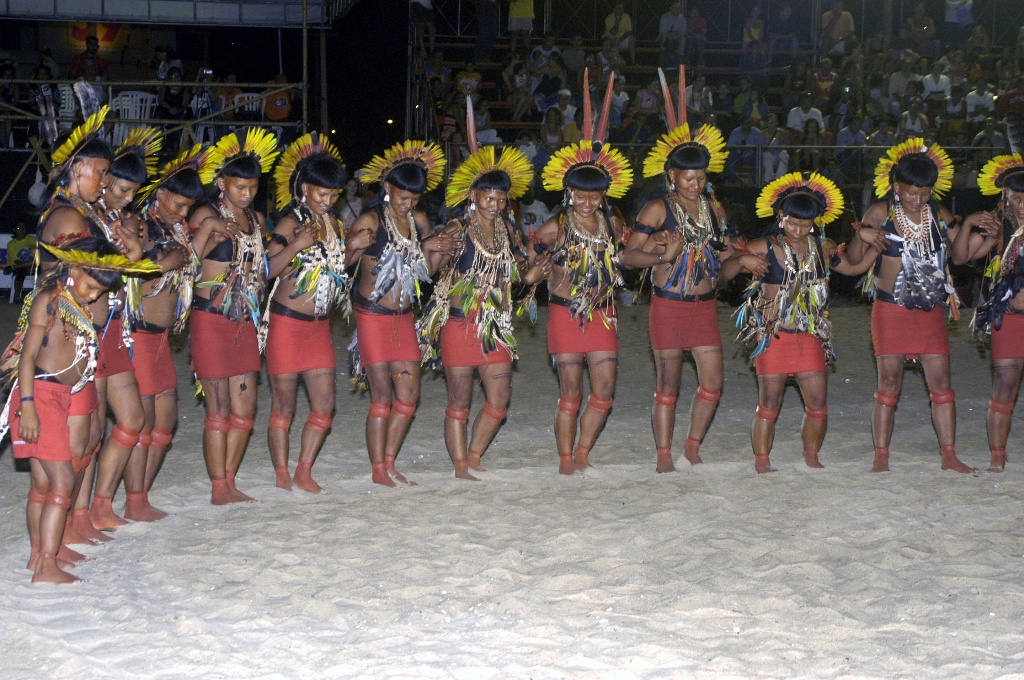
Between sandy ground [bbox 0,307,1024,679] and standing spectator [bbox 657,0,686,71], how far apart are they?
9961 millimetres

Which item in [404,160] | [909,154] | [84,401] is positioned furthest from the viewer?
[909,154]

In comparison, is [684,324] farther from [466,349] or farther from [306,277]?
[306,277]

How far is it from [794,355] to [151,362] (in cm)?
338

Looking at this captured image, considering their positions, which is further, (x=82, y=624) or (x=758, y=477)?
(x=758, y=477)

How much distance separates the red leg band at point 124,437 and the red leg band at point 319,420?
1036 millimetres

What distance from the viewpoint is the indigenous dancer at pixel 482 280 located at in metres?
5.80

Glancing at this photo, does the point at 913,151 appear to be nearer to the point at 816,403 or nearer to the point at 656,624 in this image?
the point at 816,403

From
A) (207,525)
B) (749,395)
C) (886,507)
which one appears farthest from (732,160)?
(207,525)

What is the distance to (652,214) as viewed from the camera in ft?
19.5

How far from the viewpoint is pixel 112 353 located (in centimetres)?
457

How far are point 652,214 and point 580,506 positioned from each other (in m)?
1.67

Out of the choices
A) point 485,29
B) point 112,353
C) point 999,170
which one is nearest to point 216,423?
point 112,353

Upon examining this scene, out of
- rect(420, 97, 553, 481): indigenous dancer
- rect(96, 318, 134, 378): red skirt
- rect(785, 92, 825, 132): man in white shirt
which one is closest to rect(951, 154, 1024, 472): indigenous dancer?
rect(420, 97, 553, 481): indigenous dancer

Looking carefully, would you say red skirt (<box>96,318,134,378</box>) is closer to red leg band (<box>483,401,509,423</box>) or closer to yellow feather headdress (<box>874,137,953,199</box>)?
red leg band (<box>483,401,509,423</box>)
